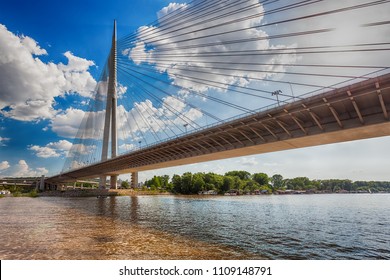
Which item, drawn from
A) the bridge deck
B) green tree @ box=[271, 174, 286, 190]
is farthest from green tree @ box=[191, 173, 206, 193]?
green tree @ box=[271, 174, 286, 190]

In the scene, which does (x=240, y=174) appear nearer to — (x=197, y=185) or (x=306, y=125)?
(x=197, y=185)

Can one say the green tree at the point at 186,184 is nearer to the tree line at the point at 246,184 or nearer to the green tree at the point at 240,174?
the tree line at the point at 246,184

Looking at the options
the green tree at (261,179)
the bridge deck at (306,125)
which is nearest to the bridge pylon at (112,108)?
the bridge deck at (306,125)

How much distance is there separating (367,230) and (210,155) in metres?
19.3

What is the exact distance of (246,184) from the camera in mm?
137000

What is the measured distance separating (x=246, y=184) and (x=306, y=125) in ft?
390

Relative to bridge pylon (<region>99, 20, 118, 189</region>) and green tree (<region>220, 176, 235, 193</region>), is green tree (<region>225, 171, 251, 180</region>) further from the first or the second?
bridge pylon (<region>99, 20, 118, 189</region>)

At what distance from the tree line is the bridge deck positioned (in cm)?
7694

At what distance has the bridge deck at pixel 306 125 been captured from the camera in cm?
1673

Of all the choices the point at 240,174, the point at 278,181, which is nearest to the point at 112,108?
the point at 240,174

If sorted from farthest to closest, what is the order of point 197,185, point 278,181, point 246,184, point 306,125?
point 278,181 < point 246,184 < point 197,185 < point 306,125

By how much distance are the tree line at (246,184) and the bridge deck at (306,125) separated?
252ft

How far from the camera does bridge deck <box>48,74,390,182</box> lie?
54.9ft

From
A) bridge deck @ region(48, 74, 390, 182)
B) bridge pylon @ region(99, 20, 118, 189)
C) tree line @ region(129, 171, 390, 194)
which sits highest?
bridge pylon @ region(99, 20, 118, 189)
